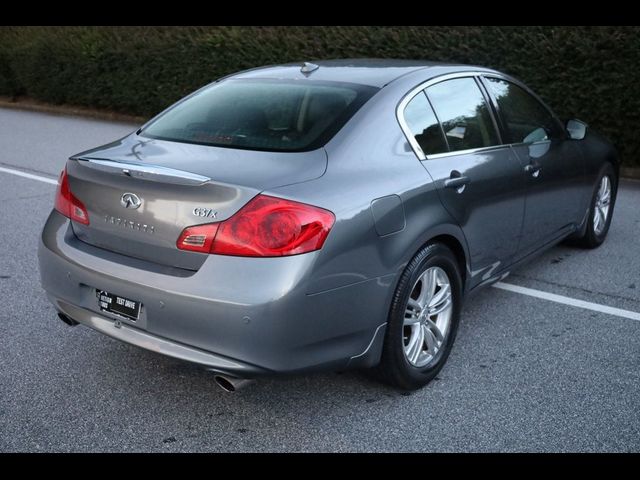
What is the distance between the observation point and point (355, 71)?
3.97 m

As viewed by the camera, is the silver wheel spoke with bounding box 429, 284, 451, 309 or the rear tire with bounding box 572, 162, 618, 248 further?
the rear tire with bounding box 572, 162, 618, 248

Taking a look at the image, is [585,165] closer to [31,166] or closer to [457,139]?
[457,139]

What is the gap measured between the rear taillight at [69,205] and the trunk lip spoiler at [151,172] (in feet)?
0.67

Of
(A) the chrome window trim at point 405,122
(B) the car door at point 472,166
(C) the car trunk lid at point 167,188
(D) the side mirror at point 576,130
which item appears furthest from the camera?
(D) the side mirror at point 576,130

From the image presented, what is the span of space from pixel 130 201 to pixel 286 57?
32.5ft

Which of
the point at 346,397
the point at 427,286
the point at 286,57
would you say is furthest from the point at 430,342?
the point at 286,57

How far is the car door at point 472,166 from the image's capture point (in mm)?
3707

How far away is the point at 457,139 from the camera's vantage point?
3.96 meters

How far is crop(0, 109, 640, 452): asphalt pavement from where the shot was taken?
123 inches

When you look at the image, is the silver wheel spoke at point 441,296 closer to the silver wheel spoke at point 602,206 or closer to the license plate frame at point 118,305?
the license plate frame at point 118,305

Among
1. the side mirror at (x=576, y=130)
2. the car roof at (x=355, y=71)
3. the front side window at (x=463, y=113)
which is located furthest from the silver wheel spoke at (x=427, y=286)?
the side mirror at (x=576, y=130)

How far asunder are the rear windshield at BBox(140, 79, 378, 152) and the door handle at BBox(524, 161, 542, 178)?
1.32 metres

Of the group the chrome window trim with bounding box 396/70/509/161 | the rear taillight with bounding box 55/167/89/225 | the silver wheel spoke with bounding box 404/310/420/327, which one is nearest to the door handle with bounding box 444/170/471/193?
the chrome window trim with bounding box 396/70/509/161

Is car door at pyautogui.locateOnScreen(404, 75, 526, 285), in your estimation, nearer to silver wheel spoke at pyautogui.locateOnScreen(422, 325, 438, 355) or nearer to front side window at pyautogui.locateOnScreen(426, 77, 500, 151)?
front side window at pyautogui.locateOnScreen(426, 77, 500, 151)
